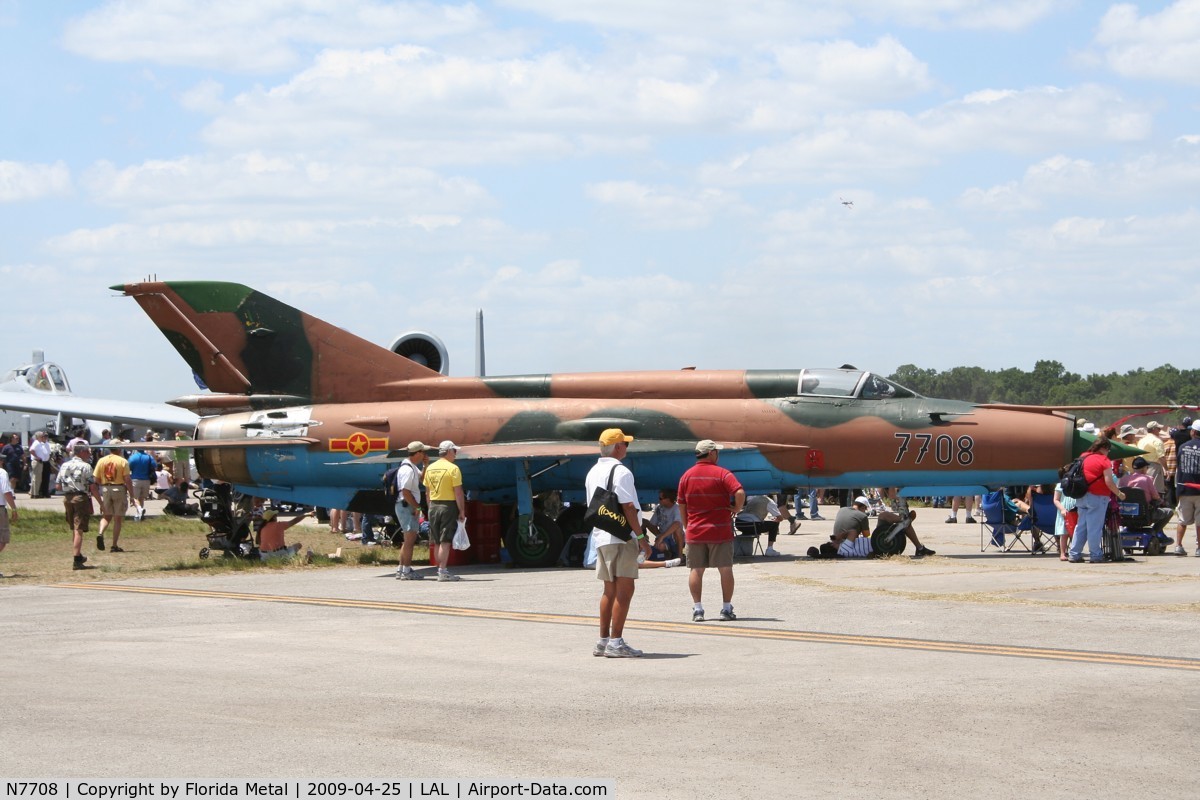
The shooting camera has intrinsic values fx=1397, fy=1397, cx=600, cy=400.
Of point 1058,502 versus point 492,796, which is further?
point 1058,502

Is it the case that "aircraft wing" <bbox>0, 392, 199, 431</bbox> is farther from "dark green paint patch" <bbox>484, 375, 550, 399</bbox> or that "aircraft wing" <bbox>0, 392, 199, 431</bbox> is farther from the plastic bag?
the plastic bag

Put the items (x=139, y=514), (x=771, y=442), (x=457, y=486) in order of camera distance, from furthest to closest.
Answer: (x=139, y=514), (x=771, y=442), (x=457, y=486)

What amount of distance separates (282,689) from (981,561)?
12090 mm

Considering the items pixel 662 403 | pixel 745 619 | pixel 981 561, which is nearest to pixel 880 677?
pixel 745 619

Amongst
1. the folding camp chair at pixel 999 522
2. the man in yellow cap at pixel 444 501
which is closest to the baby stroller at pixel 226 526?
the man in yellow cap at pixel 444 501

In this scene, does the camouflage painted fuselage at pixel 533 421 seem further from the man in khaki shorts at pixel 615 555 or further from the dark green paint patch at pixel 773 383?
the man in khaki shorts at pixel 615 555

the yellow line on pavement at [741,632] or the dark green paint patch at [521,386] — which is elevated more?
the dark green paint patch at [521,386]

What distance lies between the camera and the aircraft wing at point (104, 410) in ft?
148

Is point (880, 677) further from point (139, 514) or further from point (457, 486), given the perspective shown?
point (139, 514)

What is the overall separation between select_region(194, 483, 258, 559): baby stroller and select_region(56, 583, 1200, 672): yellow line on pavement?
13.9 ft

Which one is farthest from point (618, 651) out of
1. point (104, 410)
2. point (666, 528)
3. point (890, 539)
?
point (104, 410)

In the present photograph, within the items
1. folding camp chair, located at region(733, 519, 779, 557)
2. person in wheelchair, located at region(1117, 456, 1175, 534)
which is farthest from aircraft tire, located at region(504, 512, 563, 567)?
person in wheelchair, located at region(1117, 456, 1175, 534)

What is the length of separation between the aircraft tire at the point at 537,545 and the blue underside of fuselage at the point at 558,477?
2.53 feet

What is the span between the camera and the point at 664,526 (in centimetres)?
1953
